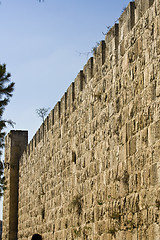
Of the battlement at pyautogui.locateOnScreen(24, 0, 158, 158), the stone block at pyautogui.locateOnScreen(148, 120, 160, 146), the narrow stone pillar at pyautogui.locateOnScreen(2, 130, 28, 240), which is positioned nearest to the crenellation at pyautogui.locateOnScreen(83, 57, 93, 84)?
the battlement at pyautogui.locateOnScreen(24, 0, 158, 158)

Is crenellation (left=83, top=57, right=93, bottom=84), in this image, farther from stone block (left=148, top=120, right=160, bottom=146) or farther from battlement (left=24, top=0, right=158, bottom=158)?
stone block (left=148, top=120, right=160, bottom=146)

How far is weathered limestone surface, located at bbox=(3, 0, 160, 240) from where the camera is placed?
5.68m

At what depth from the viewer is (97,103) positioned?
8.10 m

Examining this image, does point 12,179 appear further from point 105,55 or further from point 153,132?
point 153,132

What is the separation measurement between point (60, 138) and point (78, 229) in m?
2.70

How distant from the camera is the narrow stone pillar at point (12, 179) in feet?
59.7

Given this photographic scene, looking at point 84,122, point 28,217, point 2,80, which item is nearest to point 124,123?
point 84,122

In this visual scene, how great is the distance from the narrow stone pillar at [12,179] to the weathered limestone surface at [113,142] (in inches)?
262

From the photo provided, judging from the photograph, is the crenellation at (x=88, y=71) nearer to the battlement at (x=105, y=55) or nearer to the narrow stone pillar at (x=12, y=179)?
the battlement at (x=105, y=55)

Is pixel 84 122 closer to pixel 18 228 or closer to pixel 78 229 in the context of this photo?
pixel 78 229

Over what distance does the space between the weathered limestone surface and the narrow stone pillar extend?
6645mm

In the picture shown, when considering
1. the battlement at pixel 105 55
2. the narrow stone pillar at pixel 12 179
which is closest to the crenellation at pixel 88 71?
the battlement at pixel 105 55

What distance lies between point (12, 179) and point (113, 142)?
39.9 ft

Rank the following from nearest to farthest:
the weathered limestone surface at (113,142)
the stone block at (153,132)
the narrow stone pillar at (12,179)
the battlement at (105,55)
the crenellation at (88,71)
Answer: the stone block at (153,132)
the weathered limestone surface at (113,142)
the battlement at (105,55)
the crenellation at (88,71)
the narrow stone pillar at (12,179)
